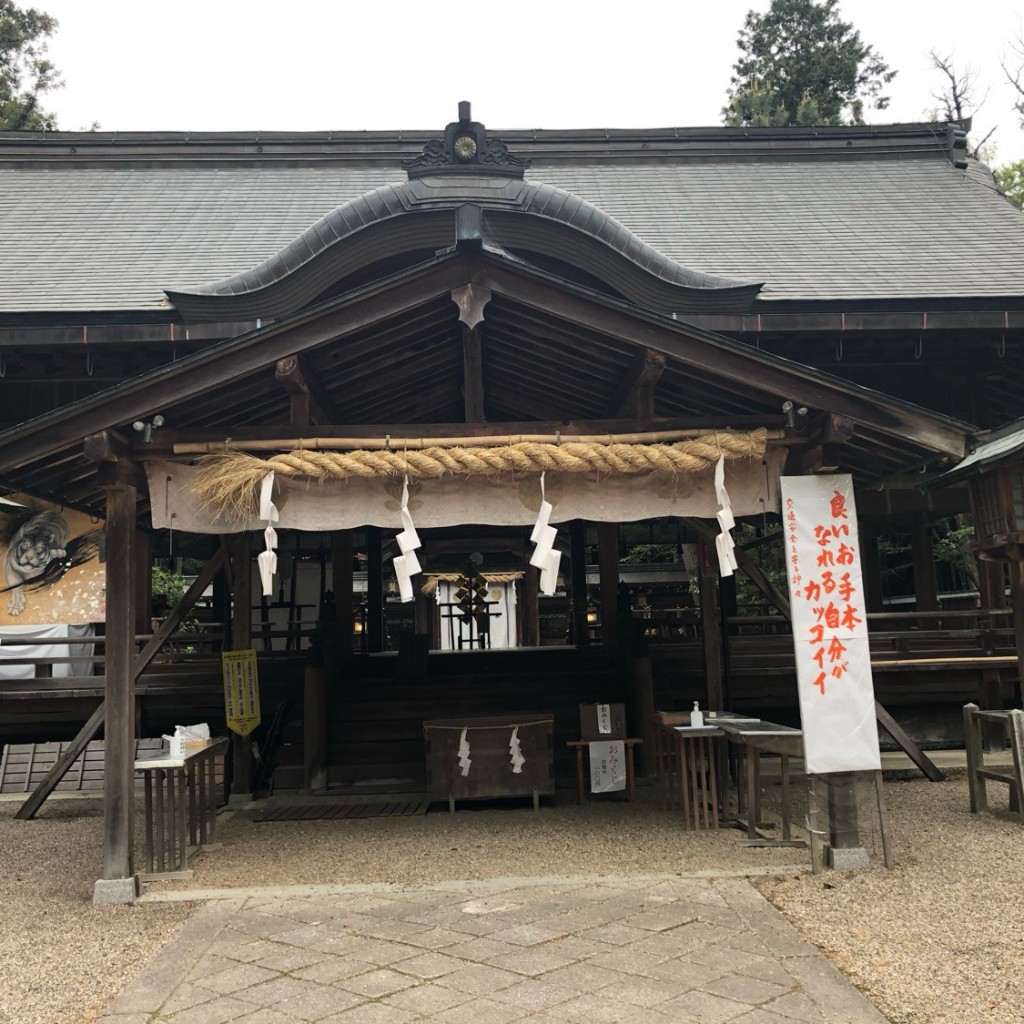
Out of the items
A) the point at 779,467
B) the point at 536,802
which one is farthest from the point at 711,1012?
the point at 536,802

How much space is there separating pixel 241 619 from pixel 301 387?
382 cm

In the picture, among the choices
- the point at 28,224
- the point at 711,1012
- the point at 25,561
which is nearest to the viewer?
the point at 711,1012

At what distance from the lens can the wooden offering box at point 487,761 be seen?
26.2 ft

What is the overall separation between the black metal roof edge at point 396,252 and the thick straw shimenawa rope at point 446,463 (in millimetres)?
2227

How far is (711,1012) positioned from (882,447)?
14.3 ft

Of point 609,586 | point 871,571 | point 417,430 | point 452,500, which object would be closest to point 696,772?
point 452,500

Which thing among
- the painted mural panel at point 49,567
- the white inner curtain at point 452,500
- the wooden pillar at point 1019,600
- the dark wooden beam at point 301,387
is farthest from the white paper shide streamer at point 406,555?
the painted mural panel at point 49,567

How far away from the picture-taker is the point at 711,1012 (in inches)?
147

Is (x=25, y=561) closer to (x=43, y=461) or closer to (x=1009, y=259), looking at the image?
→ (x=43, y=461)

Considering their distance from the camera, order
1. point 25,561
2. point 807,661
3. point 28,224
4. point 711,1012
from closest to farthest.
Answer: point 711,1012 → point 807,661 → point 25,561 → point 28,224

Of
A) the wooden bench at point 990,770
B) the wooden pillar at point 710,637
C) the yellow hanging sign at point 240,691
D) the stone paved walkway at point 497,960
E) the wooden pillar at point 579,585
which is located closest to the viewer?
the stone paved walkway at point 497,960

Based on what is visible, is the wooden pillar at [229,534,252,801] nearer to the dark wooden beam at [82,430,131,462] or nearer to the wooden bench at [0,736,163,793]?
the wooden bench at [0,736,163,793]

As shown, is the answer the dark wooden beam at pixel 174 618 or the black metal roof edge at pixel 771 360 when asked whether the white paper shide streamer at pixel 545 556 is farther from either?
the dark wooden beam at pixel 174 618

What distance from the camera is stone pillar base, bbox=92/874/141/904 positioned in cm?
561
